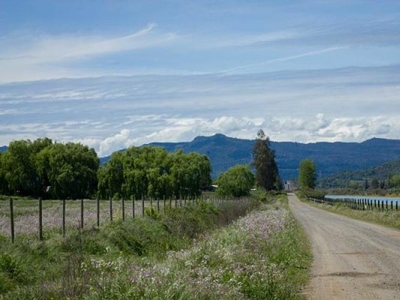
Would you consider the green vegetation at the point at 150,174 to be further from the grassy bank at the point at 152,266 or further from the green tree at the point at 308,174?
the green tree at the point at 308,174

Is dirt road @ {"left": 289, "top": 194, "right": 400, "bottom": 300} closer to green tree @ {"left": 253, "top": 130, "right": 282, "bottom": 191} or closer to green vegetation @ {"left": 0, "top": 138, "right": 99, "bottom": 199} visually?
green vegetation @ {"left": 0, "top": 138, "right": 99, "bottom": 199}

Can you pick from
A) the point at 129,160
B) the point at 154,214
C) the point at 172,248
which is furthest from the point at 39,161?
the point at 172,248

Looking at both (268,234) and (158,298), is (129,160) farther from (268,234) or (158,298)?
(158,298)

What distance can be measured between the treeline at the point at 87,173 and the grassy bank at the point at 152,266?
71839mm

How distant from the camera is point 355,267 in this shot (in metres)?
19.3

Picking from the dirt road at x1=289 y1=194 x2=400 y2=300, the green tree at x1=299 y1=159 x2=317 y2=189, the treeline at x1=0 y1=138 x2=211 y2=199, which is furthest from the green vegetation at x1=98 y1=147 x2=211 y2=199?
the green tree at x1=299 y1=159 x2=317 y2=189

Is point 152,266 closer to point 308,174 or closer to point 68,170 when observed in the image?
point 68,170

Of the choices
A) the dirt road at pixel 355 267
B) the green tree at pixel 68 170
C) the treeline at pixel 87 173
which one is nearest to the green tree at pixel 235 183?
the treeline at pixel 87 173

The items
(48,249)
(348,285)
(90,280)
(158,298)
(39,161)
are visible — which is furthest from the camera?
(39,161)

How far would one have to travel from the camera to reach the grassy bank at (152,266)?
33.8 ft

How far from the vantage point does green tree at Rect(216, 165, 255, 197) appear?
115250mm

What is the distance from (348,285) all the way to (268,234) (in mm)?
9034

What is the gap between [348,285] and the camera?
1580 cm

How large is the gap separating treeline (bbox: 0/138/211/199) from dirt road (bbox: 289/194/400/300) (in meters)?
67.7
